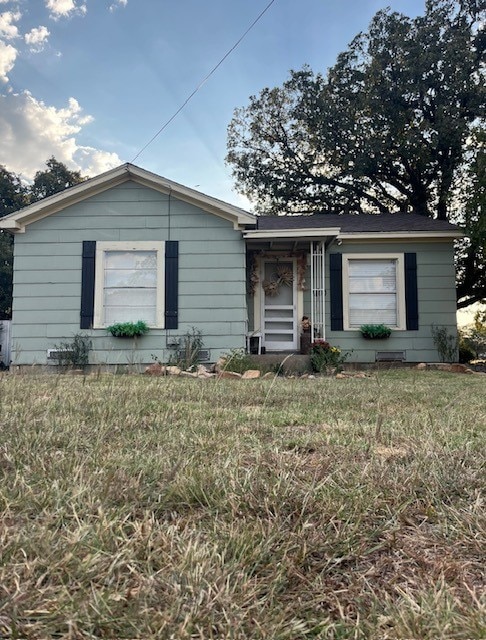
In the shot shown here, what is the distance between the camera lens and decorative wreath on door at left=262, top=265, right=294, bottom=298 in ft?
29.8

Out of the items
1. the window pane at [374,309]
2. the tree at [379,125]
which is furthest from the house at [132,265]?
the tree at [379,125]

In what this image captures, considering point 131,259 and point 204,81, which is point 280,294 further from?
point 204,81

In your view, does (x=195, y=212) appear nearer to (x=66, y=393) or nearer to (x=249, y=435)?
(x=66, y=393)

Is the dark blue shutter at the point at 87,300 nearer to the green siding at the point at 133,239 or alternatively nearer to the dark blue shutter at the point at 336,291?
the green siding at the point at 133,239

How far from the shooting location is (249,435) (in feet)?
7.11

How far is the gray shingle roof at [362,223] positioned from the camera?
29.2 feet

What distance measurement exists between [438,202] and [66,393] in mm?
14031

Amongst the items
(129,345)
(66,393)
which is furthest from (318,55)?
(66,393)

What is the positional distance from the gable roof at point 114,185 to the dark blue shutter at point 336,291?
2.07 m

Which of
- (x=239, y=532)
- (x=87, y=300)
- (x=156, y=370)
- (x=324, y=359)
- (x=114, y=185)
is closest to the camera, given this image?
(x=239, y=532)

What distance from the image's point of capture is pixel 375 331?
339 inches

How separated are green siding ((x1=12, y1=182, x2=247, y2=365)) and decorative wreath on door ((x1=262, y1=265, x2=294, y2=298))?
4.36 feet

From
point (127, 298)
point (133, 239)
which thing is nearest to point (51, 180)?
point (133, 239)

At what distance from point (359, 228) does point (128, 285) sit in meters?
4.76
